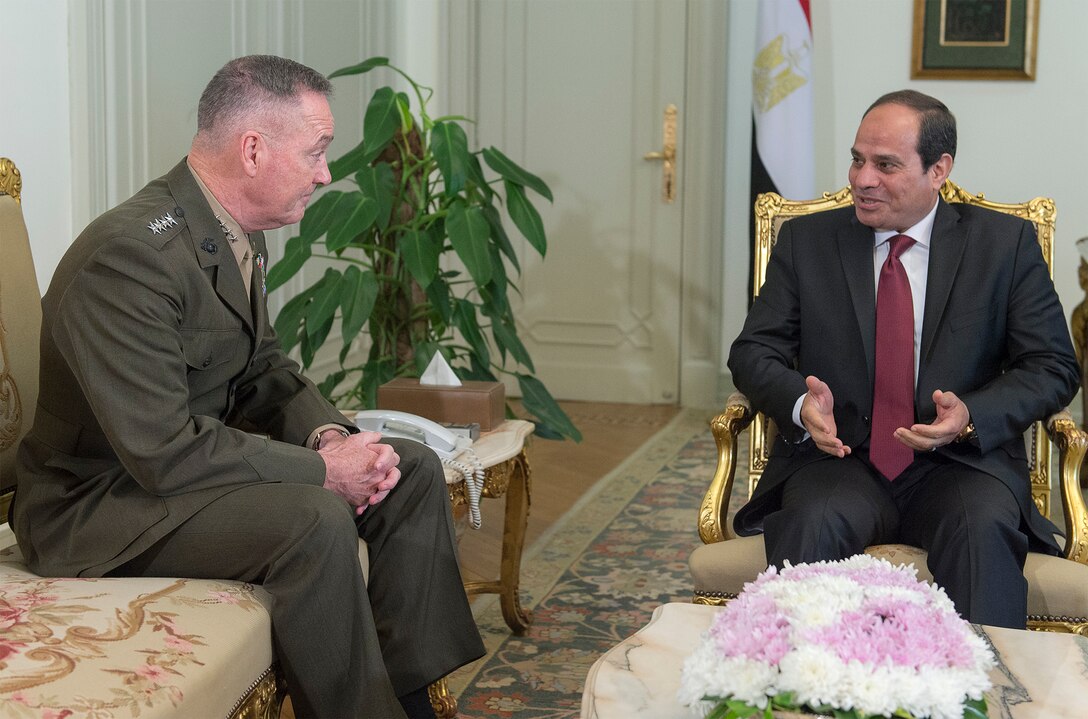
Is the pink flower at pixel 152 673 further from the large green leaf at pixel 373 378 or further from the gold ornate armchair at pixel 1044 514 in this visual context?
the large green leaf at pixel 373 378

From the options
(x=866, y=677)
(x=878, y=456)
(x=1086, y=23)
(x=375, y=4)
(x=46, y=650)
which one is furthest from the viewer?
(x=375, y=4)

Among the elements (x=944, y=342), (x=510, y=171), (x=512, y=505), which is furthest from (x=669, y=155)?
(x=944, y=342)

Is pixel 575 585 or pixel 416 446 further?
pixel 575 585

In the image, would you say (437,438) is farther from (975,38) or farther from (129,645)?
(975,38)

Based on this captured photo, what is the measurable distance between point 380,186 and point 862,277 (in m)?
1.48

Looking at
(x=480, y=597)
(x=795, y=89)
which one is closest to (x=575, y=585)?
(x=480, y=597)

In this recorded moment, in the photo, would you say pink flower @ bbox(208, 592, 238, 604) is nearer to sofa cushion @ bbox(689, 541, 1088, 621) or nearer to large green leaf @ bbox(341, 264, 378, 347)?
sofa cushion @ bbox(689, 541, 1088, 621)

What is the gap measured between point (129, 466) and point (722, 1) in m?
4.36

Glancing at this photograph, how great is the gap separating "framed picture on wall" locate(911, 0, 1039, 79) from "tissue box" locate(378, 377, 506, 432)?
327 cm

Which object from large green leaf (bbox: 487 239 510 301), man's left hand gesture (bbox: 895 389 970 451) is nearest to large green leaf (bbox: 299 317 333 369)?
large green leaf (bbox: 487 239 510 301)

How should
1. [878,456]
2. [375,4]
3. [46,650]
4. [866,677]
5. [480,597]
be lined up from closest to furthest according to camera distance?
[866,677], [46,650], [878,456], [480,597], [375,4]

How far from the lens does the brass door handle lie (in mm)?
→ 5711

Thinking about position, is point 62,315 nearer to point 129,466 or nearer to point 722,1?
point 129,466

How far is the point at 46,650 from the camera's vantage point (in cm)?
155
